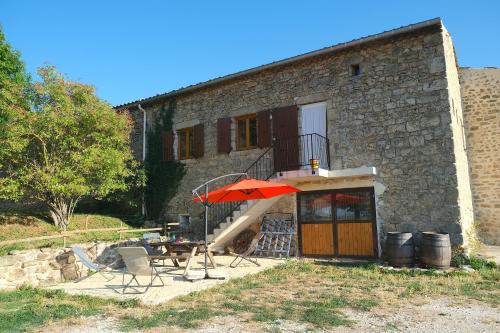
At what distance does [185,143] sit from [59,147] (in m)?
3.83

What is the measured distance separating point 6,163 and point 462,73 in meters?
13.2

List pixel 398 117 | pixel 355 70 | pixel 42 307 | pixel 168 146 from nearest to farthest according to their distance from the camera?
pixel 42 307 < pixel 398 117 < pixel 355 70 < pixel 168 146

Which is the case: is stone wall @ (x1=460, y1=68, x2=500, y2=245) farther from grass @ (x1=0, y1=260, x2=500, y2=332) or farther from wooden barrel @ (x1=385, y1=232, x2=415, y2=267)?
wooden barrel @ (x1=385, y1=232, x2=415, y2=267)

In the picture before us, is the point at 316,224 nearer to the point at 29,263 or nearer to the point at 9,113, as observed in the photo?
the point at 29,263

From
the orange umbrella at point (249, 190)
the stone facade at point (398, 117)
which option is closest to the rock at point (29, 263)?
the orange umbrella at point (249, 190)

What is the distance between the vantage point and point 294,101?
9727 millimetres

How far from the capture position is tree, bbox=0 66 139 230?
8672 millimetres

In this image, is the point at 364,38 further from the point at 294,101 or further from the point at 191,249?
the point at 191,249

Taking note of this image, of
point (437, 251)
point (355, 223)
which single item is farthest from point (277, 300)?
point (355, 223)

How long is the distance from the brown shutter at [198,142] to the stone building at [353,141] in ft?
0.16

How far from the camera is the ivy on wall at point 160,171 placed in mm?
11836

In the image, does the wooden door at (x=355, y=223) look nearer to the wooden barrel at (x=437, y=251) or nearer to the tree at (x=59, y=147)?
the wooden barrel at (x=437, y=251)

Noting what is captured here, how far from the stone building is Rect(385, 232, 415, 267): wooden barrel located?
0.62 metres

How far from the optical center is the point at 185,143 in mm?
12008
